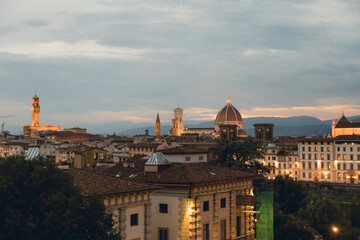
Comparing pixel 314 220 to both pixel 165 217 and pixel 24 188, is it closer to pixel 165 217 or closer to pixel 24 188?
pixel 165 217

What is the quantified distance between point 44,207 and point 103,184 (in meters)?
6.20

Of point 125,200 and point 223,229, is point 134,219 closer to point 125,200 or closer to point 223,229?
point 125,200

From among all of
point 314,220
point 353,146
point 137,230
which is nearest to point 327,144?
point 353,146

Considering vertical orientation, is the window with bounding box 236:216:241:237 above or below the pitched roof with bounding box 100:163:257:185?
below

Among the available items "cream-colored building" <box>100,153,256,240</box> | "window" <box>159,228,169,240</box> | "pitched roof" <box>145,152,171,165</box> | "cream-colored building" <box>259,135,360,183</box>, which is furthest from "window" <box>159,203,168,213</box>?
"cream-colored building" <box>259,135,360,183</box>

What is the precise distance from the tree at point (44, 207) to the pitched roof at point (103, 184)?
7.93 ft

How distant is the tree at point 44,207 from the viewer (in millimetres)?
20266

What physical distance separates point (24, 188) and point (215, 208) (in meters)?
15.7

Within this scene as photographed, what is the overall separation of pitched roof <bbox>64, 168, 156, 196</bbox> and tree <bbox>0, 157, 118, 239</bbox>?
7.93 feet

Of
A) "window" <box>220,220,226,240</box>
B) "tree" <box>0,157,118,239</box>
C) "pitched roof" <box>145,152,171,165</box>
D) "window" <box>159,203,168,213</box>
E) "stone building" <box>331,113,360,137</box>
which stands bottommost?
"window" <box>220,220,226,240</box>

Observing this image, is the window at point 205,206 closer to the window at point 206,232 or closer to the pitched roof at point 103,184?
the window at point 206,232

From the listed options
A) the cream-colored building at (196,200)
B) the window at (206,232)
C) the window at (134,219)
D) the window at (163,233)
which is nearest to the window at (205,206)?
the cream-colored building at (196,200)

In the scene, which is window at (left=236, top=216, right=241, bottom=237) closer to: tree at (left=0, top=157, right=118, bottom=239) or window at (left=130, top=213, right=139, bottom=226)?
window at (left=130, top=213, right=139, bottom=226)

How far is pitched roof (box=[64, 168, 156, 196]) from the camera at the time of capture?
25.5 metres
